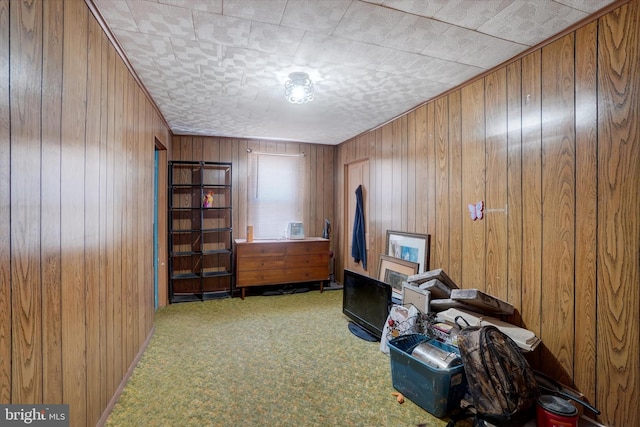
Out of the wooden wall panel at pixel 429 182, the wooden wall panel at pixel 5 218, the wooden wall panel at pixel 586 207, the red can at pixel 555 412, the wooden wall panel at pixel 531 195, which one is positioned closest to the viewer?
the wooden wall panel at pixel 5 218

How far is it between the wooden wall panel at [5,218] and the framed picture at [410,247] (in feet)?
10.3

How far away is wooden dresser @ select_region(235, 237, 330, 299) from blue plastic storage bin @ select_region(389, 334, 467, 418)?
Answer: 2.64 metres

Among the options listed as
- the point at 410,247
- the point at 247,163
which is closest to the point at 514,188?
the point at 410,247

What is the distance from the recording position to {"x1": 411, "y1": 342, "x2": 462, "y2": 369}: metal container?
6.70ft

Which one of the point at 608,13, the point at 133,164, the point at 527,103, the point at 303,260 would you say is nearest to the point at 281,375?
the point at 133,164

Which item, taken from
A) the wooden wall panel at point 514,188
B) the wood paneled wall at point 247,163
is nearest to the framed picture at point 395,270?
the wooden wall panel at point 514,188

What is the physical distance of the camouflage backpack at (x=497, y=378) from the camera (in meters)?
1.71

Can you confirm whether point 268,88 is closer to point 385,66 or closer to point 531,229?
point 385,66

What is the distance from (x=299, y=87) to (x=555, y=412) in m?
2.76

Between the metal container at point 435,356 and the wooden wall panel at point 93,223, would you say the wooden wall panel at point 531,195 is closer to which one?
the metal container at point 435,356

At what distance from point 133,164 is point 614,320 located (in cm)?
349

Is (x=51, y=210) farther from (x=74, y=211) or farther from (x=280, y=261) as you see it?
(x=280, y=261)

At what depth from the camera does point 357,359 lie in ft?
9.02

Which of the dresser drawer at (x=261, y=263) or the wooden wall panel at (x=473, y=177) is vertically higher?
the wooden wall panel at (x=473, y=177)
